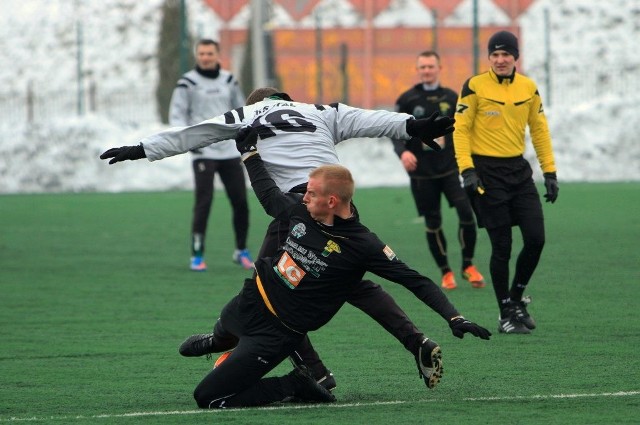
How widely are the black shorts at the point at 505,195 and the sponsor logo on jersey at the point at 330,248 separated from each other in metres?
2.84

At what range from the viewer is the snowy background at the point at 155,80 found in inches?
1180

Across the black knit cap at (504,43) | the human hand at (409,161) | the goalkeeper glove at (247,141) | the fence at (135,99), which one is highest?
the black knit cap at (504,43)

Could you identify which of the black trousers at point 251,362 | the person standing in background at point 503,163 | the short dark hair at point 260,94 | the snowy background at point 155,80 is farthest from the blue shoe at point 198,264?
the snowy background at point 155,80

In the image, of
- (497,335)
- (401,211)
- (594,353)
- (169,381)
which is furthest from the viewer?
(401,211)

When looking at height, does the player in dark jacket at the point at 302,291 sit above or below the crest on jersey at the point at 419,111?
below

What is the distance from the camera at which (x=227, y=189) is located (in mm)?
14453

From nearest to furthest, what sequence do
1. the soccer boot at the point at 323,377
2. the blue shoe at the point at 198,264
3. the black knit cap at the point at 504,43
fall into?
1. the soccer boot at the point at 323,377
2. the black knit cap at the point at 504,43
3. the blue shoe at the point at 198,264

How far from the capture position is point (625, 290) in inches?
464

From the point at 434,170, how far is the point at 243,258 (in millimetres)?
2464

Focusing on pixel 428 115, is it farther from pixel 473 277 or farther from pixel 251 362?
pixel 251 362

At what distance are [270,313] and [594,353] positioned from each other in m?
2.30

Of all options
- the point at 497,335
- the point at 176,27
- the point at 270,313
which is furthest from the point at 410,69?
the point at 270,313

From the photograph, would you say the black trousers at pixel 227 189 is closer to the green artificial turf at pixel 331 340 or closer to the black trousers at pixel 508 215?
the green artificial turf at pixel 331 340

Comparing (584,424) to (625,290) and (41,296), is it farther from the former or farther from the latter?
(41,296)
